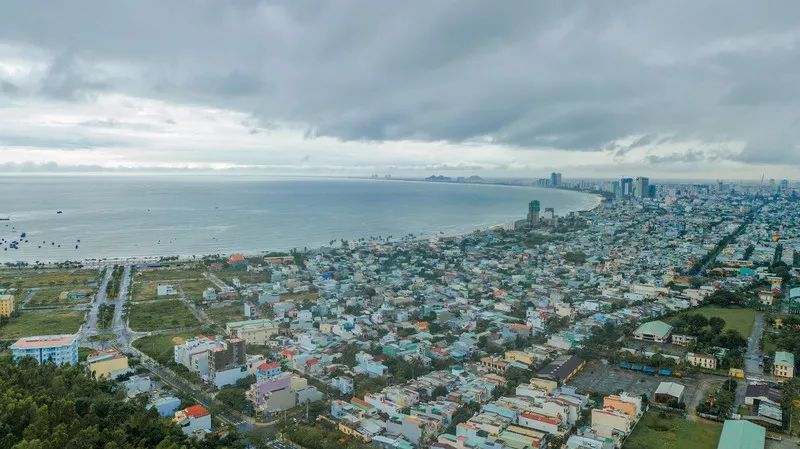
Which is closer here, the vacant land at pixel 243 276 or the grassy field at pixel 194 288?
the grassy field at pixel 194 288

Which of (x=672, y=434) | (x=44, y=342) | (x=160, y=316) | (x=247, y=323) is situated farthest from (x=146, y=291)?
(x=672, y=434)

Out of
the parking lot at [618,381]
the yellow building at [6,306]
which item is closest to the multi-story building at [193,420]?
the parking lot at [618,381]

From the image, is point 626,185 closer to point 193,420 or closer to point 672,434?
point 672,434

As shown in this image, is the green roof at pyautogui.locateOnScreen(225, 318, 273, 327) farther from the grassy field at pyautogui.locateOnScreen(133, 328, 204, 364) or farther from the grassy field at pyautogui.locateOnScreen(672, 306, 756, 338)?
the grassy field at pyautogui.locateOnScreen(672, 306, 756, 338)

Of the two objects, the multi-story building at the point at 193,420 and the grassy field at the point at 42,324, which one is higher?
the multi-story building at the point at 193,420

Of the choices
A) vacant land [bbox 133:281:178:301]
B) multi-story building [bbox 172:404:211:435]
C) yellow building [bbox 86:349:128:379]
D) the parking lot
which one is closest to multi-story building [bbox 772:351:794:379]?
the parking lot

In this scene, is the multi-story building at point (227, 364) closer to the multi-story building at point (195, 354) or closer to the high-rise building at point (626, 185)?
the multi-story building at point (195, 354)

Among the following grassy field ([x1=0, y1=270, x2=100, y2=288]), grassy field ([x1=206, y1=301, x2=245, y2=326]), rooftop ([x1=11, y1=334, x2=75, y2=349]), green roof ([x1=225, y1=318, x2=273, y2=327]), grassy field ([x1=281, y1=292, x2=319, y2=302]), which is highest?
rooftop ([x1=11, y1=334, x2=75, y2=349])
